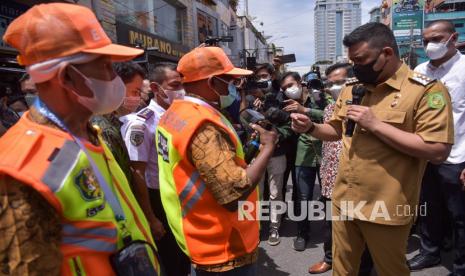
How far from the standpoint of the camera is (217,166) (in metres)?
1.61

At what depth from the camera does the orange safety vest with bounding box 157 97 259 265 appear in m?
1.70

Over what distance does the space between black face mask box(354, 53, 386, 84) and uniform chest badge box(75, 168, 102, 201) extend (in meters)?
1.68

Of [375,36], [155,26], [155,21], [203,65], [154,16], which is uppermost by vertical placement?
[154,16]

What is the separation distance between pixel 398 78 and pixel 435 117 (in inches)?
12.2

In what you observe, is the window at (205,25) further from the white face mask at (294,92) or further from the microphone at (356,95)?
the microphone at (356,95)

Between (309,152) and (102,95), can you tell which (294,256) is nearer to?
(309,152)

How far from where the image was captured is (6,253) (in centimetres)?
93

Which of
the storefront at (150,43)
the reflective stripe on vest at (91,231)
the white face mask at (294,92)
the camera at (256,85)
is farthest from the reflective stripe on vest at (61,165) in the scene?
the storefront at (150,43)

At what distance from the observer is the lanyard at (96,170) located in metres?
1.10

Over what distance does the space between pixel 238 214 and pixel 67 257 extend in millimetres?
980

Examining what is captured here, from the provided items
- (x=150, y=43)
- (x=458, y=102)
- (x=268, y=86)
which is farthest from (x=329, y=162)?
(x=150, y=43)

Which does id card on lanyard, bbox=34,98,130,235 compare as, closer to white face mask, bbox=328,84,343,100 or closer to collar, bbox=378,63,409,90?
Answer: collar, bbox=378,63,409,90

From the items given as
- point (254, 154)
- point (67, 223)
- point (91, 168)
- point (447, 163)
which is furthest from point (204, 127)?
point (447, 163)

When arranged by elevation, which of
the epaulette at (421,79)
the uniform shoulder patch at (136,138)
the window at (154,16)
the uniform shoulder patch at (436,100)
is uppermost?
the window at (154,16)
